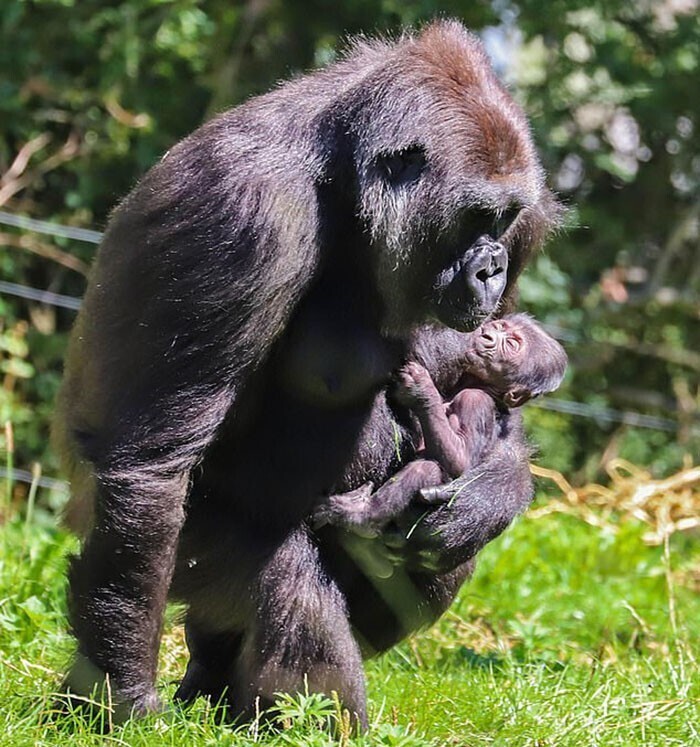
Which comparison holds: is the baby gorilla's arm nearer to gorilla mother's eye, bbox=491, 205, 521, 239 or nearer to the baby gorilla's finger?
the baby gorilla's finger

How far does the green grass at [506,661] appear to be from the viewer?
15.0 feet

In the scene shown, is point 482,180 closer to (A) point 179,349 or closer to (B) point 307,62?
(A) point 179,349

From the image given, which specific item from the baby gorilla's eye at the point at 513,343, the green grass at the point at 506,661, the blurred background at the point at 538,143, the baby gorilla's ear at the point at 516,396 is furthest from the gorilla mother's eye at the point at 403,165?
the blurred background at the point at 538,143

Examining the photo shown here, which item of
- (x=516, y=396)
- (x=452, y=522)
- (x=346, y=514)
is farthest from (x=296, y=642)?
(x=516, y=396)

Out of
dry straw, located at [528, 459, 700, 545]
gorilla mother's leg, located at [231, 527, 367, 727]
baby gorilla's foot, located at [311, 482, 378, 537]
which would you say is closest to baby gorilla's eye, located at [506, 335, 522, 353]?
baby gorilla's foot, located at [311, 482, 378, 537]

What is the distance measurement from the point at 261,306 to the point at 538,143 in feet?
22.1

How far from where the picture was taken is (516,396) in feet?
17.9

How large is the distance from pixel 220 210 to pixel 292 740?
175 centimetres

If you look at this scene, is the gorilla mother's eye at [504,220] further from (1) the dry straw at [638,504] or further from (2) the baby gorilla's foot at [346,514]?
(1) the dry straw at [638,504]

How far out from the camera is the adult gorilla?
4465mm

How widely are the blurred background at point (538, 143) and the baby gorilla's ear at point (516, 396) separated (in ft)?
14.9

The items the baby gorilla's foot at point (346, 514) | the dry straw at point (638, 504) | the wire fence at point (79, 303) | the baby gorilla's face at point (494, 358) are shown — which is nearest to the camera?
the baby gorilla's foot at point (346, 514)

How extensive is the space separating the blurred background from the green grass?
3.00 metres

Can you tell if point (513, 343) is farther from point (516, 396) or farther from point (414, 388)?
point (414, 388)
